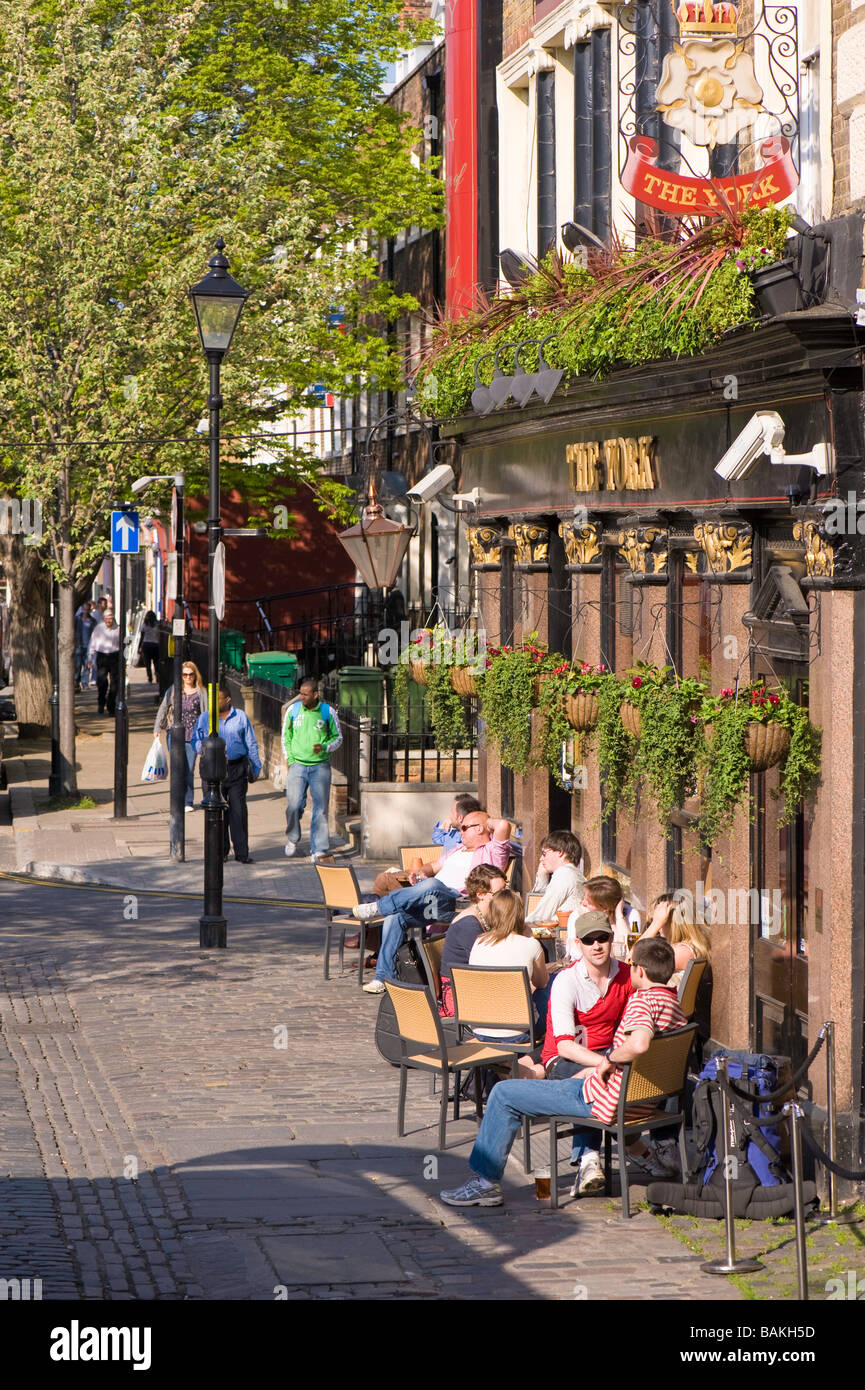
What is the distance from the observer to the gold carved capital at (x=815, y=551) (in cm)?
902

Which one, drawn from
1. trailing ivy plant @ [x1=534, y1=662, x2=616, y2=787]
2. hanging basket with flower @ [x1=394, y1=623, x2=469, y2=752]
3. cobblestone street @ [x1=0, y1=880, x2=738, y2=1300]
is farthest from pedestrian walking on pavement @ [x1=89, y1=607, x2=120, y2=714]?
trailing ivy plant @ [x1=534, y1=662, x2=616, y2=787]

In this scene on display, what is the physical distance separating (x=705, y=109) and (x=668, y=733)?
3.56m

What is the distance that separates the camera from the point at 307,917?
56.5 ft

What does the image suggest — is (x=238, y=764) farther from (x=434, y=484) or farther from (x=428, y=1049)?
(x=428, y=1049)

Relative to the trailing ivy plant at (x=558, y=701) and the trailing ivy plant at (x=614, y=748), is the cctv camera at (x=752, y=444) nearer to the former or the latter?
the trailing ivy plant at (x=614, y=748)

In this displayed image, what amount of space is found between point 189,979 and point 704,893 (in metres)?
4.55

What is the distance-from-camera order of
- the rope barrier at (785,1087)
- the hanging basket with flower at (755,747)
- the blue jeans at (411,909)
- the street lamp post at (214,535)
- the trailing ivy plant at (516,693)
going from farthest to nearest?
the street lamp post at (214,535), the trailing ivy plant at (516,693), the blue jeans at (411,909), the hanging basket with flower at (755,747), the rope barrier at (785,1087)

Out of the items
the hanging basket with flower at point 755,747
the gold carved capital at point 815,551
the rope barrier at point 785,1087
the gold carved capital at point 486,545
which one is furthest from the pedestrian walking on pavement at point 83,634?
the rope barrier at point 785,1087

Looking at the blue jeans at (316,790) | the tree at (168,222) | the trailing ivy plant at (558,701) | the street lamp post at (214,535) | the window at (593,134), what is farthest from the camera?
the tree at (168,222)

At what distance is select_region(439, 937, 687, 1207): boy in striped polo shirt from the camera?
8.61m

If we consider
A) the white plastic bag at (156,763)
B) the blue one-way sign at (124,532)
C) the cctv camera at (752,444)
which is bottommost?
the white plastic bag at (156,763)

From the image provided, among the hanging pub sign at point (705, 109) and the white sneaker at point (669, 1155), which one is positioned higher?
the hanging pub sign at point (705, 109)
